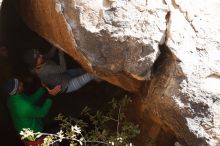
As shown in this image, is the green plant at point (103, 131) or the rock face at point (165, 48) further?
the green plant at point (103, 131)

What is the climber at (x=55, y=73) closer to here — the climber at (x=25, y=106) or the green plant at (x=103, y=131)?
the climber at (x=25, y=106)

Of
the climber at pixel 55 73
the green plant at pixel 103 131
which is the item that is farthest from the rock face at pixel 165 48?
the climber at pixel 55 73

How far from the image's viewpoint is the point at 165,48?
13.3 feet

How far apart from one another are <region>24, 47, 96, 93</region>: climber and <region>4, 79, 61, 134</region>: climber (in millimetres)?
106

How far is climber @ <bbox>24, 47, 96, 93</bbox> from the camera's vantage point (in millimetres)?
5000

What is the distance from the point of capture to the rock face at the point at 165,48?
395 cm

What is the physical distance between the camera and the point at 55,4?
4.09m

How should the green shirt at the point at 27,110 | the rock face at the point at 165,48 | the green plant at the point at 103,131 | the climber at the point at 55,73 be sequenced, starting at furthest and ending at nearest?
the climber at the point at 55,73, the green shirt at the point at 27,110, the green plant at the point at 103,131, the rock face at the point at 165,48

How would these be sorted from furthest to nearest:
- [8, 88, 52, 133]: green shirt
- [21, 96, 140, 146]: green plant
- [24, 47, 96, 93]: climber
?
1. [24, 47, 96, 93]: climber
2. [8, 88, 52, 133]: green shirt
3. [21, 96, 140, 146]: green plant

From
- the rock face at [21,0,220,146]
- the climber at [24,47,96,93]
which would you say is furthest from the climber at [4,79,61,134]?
the rock face at [21,0,220,146]

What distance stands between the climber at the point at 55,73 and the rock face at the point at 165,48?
0.97 m

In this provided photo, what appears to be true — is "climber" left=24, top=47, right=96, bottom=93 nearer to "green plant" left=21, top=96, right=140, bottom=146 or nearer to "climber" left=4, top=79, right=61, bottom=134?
"climber" left=4, top=79, right=61, bottom=134

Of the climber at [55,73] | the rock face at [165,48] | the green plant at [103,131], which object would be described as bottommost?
the green plant at [103,131]

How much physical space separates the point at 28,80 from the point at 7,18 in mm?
856
